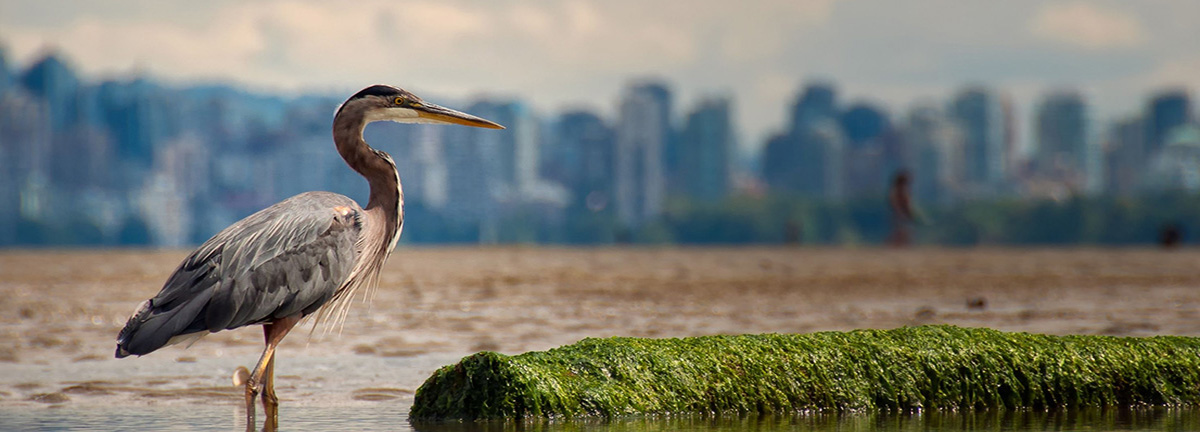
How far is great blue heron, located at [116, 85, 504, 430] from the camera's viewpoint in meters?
8.98

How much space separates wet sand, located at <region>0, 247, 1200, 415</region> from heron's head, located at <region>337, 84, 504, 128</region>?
1623 mm

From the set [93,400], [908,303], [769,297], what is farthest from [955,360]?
[769,297]

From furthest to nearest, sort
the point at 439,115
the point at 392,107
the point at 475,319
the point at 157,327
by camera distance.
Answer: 1. the point at 475,319
2. the point at 439,115
3. the point at 392,107
4. the point at 157,327

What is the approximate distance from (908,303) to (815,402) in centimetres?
1200

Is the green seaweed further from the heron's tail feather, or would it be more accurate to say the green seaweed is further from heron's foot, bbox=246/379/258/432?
the heron's tail feather

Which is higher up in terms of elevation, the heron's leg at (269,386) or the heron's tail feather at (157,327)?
the heron's tail feather at (157,327)

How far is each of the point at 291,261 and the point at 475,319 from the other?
317 inches

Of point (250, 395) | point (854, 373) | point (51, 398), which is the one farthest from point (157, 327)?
point (854, 373)

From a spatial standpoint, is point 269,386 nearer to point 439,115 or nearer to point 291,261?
point 291,261

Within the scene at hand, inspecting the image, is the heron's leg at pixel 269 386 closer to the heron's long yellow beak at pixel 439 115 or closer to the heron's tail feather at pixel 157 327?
the heron's tail feather at pixel 157 327

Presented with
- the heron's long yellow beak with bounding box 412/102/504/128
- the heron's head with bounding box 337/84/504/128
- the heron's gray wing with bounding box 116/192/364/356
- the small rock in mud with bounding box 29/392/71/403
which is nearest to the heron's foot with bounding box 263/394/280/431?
the heron's gray wing with bounding box 116/192/364/356

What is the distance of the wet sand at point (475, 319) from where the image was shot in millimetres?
10906

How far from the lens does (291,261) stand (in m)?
9.34

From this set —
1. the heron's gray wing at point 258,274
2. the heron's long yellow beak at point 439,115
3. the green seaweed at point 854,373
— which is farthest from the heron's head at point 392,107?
the green seaweed at point 854,373
